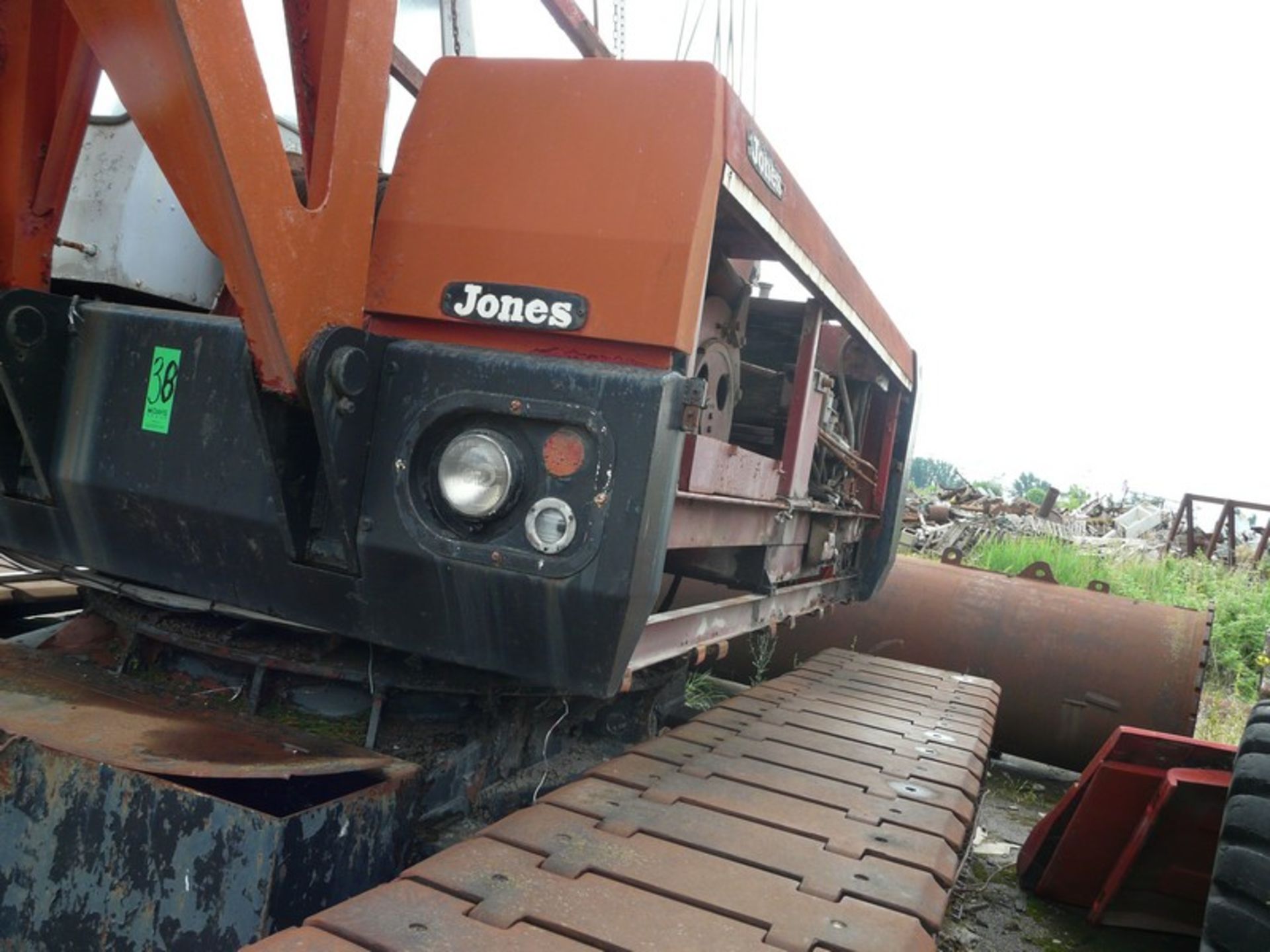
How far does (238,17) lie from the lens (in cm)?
164

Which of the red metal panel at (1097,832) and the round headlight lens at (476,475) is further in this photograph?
the red metal panel at (1097,832)

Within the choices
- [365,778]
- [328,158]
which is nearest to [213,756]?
[365,778]

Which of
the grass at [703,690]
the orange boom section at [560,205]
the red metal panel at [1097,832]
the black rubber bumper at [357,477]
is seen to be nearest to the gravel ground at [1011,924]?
the red metal panel at [1097,832]

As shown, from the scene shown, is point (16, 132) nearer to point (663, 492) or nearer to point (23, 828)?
point (23, 828)

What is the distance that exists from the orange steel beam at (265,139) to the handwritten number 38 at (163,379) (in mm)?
363

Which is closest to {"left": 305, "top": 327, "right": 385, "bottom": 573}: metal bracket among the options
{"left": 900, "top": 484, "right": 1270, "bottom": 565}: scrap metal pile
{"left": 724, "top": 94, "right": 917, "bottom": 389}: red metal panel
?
{"left": 724, "top": 94, "right": 917, "bottom": 389}: red metal panel

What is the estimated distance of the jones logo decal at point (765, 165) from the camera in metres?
2.13

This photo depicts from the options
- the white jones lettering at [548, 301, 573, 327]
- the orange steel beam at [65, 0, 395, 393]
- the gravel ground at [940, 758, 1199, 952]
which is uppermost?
the orange steel beam at [65, 0, 395, 393]

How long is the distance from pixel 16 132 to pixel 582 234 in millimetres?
1249

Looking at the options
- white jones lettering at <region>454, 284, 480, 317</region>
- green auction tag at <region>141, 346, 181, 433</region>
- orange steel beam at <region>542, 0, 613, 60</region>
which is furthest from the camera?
orange steel beam at <region>542, 0, 613, 60</region>

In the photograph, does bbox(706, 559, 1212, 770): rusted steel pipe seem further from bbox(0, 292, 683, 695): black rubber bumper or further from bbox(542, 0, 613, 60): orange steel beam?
bbox(0, 292, 683, 695): black rubber bumper

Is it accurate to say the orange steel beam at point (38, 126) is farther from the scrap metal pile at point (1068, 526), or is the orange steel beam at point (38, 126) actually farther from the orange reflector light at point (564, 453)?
the scrap metal pile at point (1068, 526)

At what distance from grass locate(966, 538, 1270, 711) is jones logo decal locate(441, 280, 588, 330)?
24.9 feet

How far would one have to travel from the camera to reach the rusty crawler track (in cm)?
152
